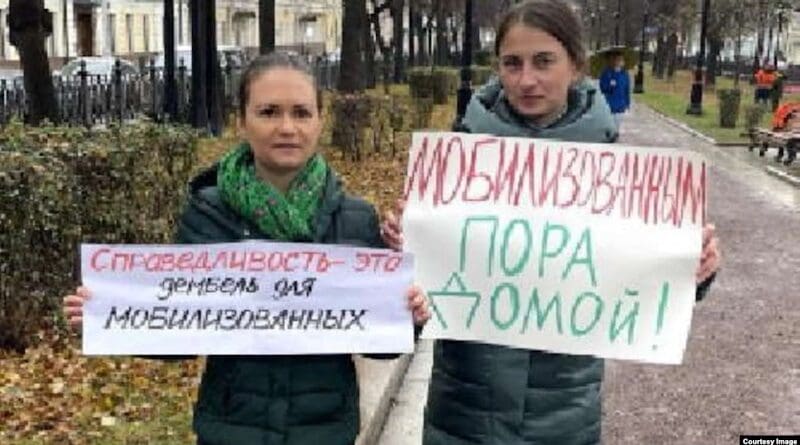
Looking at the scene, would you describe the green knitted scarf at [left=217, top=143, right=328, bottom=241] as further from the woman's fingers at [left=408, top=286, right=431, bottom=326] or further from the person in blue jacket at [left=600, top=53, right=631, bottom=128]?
the person in blue jacket at [left=600, top=53, right=631, bottom=128]

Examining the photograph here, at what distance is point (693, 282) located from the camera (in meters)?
2.99

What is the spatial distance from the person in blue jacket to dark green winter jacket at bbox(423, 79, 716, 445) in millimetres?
21241

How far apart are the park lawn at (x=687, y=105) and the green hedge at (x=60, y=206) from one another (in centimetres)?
1916

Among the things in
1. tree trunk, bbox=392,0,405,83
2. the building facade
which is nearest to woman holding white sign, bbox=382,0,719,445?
tree trunk, bbox=392,0,405,83

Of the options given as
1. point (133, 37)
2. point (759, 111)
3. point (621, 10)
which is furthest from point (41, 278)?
Answer: point (621, 10)

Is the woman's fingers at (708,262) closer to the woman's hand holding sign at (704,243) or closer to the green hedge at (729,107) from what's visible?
the woman's hand holding sign at (704,243)

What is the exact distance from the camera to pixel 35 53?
1481cm

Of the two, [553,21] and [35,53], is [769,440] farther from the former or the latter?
[35,53]

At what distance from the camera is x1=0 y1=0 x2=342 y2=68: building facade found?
56.3 m

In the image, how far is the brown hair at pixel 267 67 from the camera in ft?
8.98

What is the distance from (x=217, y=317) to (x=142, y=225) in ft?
16.7

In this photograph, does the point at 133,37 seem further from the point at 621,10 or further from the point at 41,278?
the point at 41,278

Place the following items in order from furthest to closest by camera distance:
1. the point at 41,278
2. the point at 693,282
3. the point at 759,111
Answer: the point at 759,111 → the point at 41,278 → the point at 693,282

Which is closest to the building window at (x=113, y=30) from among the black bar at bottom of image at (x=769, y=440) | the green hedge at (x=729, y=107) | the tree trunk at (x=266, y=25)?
the tree trunk at (x=266, y=25)
